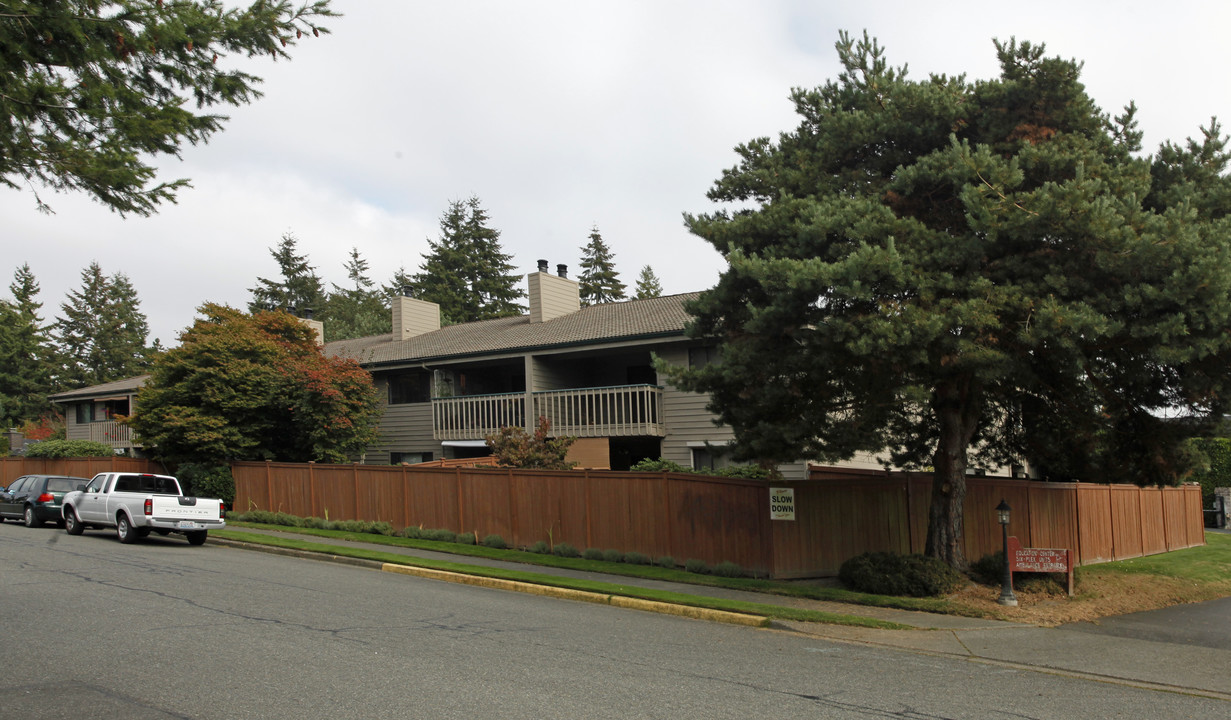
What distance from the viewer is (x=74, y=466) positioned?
32.1 meters

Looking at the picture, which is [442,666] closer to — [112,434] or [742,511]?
[742,511]

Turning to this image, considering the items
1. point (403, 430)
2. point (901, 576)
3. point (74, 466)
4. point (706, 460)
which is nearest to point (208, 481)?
point (403, 430)

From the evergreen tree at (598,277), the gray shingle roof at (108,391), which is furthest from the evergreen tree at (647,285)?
the gray shingle roof at (108,391)

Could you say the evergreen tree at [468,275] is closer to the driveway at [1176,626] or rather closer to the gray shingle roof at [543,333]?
the gray shingle roof at [543,333]

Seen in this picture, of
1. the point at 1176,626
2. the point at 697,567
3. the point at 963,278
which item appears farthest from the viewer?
the point at 697,567

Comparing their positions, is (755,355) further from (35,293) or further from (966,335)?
(35,293)

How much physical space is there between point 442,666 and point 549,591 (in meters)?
5.80

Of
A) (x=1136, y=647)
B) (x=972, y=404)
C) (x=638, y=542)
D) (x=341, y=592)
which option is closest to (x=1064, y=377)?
(x=972, y=404)

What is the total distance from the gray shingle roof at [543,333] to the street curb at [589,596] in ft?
32.4

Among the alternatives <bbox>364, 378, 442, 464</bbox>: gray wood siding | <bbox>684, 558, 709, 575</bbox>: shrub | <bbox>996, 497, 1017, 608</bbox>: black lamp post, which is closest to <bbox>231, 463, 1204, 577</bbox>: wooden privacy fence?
<bbox>684, 558, 709, 575</bbox>: shrub

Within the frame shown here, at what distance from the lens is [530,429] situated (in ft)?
85.2

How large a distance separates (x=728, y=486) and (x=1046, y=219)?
691 cm

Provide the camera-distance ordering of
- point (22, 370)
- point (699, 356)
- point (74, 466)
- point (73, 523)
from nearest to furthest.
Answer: point (73, 523) < point (699, 356) < point (74, 466) < point (22, 370)

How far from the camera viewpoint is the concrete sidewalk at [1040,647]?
902 cm
